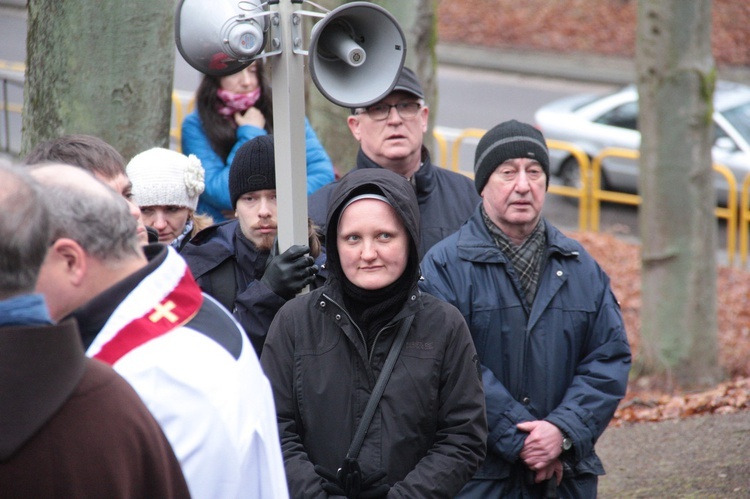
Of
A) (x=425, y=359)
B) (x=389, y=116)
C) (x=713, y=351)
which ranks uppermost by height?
(x=389, y=116)

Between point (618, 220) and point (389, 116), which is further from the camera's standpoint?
point (618, 220)

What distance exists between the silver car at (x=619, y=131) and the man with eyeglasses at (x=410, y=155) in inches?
391

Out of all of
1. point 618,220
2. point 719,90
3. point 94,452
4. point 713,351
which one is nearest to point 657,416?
point 713,351

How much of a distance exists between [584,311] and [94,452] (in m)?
2.59

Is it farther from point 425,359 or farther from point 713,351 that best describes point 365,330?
point 713,351

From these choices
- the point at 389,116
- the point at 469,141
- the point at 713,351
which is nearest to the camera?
the point at 389,116

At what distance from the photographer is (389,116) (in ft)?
16.9

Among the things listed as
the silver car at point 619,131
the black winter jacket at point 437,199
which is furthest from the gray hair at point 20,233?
the silver car at point 619,131

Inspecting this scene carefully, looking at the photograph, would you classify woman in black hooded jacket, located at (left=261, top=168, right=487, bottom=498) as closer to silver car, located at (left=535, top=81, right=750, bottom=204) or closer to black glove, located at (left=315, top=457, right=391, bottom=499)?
black glove, located at (left=315, top=457, right=391, bottom=499)

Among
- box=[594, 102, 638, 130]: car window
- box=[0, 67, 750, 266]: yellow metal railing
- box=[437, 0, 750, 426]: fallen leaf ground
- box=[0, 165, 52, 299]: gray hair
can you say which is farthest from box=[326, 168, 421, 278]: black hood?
box=[437, 0, 750, 426]: fallen leaf ground

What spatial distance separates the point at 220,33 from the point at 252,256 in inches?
37.1

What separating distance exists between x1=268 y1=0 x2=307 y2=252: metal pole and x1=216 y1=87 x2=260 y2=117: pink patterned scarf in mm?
1812

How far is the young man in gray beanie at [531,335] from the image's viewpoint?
4.15 metres

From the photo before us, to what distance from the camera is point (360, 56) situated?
414 centimetres
